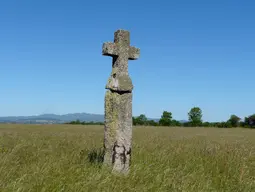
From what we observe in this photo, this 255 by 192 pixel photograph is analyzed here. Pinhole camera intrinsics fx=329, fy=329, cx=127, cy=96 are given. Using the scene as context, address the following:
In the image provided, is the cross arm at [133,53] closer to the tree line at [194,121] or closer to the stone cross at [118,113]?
the stone cross at [118,113]

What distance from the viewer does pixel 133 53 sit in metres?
8.25

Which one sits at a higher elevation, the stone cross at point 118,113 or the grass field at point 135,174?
the stone cross at point 118,113

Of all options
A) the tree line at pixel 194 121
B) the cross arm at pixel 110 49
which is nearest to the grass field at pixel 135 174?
the cross arm at pixel 110 49

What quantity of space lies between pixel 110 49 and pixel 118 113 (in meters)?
1.53

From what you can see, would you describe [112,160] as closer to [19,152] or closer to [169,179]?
[169,179]

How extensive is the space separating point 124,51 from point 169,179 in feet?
10.7

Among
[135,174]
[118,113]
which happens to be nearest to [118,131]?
[118,113]

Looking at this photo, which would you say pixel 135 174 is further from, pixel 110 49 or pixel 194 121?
pixel 194 121

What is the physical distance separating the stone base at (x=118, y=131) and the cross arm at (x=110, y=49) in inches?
35.7

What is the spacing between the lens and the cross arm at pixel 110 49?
7.79m

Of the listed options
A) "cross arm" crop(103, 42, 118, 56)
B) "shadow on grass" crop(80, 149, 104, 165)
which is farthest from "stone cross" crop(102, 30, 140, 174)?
"shadow on grass" crop(80, 149, 104, 165)

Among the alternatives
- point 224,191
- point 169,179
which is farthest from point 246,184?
point 169,179

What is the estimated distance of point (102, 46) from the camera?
7969 millimetres

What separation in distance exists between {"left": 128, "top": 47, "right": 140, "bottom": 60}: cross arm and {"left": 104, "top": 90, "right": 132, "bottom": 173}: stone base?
0.99 meters
